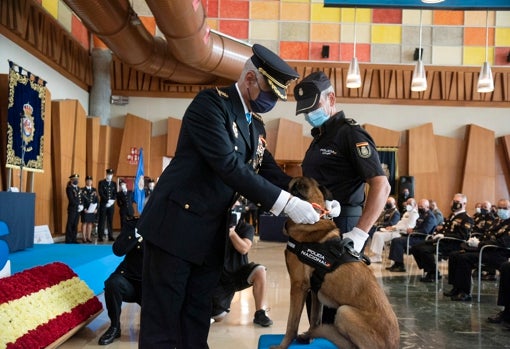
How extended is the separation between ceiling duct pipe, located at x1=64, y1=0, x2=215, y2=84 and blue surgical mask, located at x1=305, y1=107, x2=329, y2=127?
732 centimetres

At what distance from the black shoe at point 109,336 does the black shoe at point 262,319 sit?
1197 millimetres

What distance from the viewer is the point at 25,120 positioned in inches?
365

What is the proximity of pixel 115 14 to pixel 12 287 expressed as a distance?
24.5ft

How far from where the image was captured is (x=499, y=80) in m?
14.6

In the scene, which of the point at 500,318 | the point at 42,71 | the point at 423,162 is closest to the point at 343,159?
the point at 500,318

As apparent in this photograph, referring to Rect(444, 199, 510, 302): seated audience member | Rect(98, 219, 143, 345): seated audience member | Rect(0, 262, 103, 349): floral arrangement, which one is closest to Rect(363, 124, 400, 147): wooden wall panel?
Rect(444, 199, 510, 302): seated audience member

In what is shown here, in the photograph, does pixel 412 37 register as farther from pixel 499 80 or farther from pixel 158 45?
pixel 158 45

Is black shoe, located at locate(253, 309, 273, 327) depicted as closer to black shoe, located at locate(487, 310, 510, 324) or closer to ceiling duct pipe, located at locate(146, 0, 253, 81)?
black shoe, located at locate(487, 310, 510, 324)

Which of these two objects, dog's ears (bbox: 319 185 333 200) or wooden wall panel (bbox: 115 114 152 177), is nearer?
dog's ears (bbox: 319 185 333 200)

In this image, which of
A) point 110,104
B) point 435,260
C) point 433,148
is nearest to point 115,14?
point 110,104

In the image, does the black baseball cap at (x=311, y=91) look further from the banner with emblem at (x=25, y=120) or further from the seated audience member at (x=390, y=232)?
the seated audience member at (x=390, y=232)

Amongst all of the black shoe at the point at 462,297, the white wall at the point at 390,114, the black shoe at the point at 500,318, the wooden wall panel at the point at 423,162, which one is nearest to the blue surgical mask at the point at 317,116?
the black shoe at the point at 500,318

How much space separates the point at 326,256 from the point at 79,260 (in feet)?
13.0

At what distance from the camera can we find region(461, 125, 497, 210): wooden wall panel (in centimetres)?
1477
